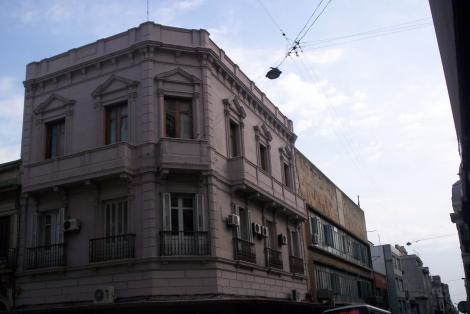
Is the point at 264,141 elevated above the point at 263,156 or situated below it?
above

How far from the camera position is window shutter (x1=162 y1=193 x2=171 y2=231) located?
1700 cm

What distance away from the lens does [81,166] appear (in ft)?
58.8

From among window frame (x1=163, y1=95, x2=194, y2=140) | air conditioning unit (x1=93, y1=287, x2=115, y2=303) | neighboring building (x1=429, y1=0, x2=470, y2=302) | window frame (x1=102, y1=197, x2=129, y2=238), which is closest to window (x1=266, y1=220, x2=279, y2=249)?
window frame (x1=163, y1=95, x2=194, y2=140)

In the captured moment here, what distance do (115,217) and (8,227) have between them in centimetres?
498

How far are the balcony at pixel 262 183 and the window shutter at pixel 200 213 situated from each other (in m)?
1.94

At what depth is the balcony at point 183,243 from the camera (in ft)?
54.7

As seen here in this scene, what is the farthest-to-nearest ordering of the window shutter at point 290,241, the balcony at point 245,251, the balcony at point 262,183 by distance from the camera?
the window shutter at point 290,241 → the balcony at point 262,183 → the balcony at point 245,251

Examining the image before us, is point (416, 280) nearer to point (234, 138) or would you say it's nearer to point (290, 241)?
point (290, 241)

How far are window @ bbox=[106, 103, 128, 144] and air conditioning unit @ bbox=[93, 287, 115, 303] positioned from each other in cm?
524

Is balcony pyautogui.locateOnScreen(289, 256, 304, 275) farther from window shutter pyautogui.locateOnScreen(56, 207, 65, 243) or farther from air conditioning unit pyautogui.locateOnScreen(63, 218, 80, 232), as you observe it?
window shutter pyautogui.locateOnScreen(56, 207, 65, 243)

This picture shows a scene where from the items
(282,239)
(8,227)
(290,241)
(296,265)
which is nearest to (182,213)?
(282,239)

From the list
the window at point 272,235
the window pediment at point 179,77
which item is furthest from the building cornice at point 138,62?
the window at point 272,235

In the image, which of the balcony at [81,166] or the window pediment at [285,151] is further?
the window pediment at [285,151]

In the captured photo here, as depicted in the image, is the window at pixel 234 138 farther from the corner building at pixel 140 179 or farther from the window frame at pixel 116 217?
the window frame at pixel 116 217
